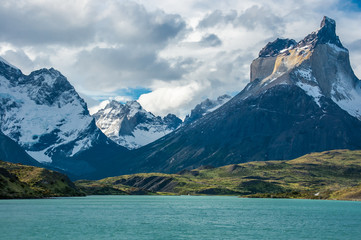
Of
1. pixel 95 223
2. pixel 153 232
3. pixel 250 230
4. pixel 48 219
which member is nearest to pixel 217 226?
pixel 250 230

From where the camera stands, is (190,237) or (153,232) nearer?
(190,237)

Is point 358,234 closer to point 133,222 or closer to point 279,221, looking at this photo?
point 279,221

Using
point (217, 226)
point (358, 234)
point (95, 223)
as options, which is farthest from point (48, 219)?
point (358, 234)

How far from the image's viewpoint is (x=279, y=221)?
152375mm

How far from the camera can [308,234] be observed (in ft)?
395

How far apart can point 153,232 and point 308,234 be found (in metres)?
40.4

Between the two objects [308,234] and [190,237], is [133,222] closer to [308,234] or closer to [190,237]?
[190,237]

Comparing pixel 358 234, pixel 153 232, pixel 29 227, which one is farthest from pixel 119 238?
pixel 358 234

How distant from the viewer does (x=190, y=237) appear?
4355 inches

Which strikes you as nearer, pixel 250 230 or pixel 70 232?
pixel 70 232

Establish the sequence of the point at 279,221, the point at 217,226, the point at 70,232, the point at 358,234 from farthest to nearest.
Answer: the point at 279,221, the point at 217,226, the point at 358,234, the point at 70,232

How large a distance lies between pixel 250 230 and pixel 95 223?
45.8 m

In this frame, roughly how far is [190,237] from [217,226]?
1022 inches

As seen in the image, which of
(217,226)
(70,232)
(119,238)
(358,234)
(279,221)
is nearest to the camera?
(119,238)
